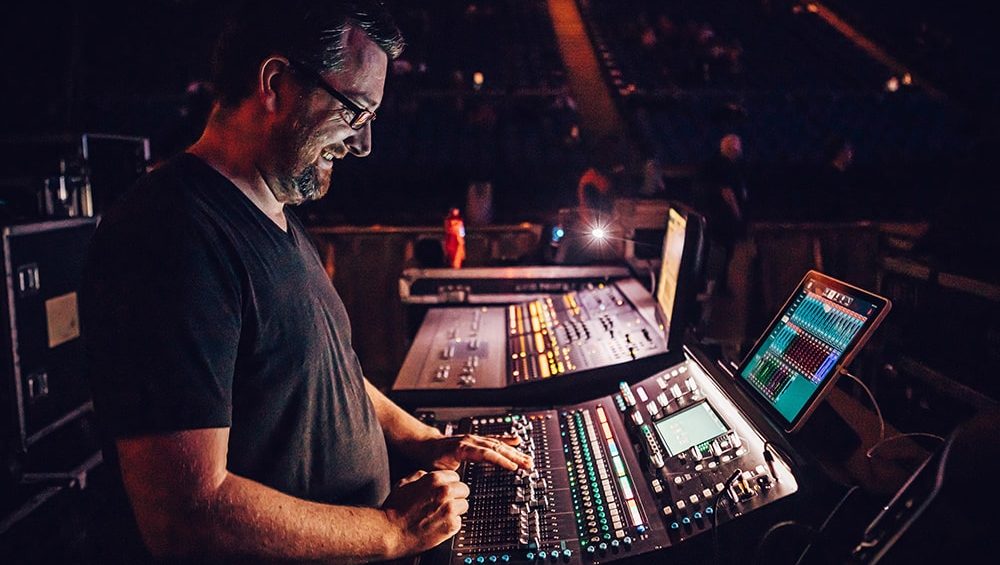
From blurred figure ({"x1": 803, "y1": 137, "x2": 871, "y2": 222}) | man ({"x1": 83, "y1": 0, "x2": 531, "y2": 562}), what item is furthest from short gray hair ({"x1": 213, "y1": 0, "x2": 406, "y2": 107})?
blurred figure ({"x1": 803, "y1": 137, "x2": 871, "y2": 222})

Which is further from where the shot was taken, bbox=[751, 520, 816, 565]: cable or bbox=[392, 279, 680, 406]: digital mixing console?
bbox=[392, 279, 680, 406]: digital mixing console

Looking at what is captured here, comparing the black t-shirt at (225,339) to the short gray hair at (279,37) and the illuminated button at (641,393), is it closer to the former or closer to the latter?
the short gray hair at (279,37)

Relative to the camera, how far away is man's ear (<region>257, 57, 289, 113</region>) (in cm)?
100

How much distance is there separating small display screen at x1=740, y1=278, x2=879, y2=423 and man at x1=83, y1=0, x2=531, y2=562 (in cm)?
63

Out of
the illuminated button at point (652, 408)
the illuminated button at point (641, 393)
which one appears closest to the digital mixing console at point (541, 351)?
the illuminated button at point (641, 393)

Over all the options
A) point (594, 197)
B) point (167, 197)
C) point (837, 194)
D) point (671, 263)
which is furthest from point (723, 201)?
point (167, 197)

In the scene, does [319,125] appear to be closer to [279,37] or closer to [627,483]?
[279,37]

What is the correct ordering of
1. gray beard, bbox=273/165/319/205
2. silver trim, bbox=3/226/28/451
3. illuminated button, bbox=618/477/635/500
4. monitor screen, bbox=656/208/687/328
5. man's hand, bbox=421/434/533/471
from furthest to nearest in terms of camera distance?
1. silver trim, bbox=3/226/28/451
2. monitor screen, bbox=656/208/687/328
3. man's hand, bbox=421/434/533/471
4. illuminated button, bbox=618/477/635/500
5. gray beard, bbox=273/165/319/205

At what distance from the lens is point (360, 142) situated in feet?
3.86

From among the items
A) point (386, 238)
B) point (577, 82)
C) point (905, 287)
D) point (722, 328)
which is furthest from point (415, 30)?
point (905, 287)

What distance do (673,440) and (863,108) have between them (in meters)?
14.1

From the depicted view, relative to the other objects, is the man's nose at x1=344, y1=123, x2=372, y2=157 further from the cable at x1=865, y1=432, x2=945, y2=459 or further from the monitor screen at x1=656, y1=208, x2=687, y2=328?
the cable at x1=865, y1=432, x2=945, y2=459

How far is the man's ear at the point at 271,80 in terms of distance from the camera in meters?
1.00

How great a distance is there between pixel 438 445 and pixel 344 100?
76 centimetres
